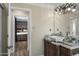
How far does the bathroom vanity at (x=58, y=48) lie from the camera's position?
195 cm

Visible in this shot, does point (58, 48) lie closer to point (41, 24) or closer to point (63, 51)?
point (63, 51)

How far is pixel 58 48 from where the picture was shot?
2.31 m

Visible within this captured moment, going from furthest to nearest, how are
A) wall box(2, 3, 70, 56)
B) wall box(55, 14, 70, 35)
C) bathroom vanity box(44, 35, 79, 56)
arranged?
wall box(2, 3, 70, 56) → wall box(55, 14, 70, 35) → bathroom vanity box(44, 35, 79, 56)

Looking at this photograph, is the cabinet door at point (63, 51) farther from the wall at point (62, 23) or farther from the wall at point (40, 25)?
the wall at point (40, 25)

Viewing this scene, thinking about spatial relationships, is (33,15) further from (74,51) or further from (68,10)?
(74,51)

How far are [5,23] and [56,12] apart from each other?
1316mm

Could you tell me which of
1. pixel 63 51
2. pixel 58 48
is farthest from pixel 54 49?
pixel 63 51

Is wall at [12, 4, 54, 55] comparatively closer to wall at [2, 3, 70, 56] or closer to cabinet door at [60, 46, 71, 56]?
wall at [2, 3, 70, 56]

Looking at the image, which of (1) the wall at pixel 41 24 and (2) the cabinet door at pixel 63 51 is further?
(1) the wall at pixel 41 24

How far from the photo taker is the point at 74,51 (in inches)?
76.5

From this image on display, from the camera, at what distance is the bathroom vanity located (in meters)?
1.95

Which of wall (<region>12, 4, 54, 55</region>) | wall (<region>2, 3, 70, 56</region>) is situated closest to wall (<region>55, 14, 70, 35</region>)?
wall (<region>2, 3, 70, 56</region>)

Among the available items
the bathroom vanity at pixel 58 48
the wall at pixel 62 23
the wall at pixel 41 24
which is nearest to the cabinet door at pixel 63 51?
the bathroom vanity at pixel 58 48

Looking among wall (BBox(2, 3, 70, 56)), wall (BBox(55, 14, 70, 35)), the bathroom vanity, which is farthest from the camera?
wall (BBox(2, 3, 70, 56))
